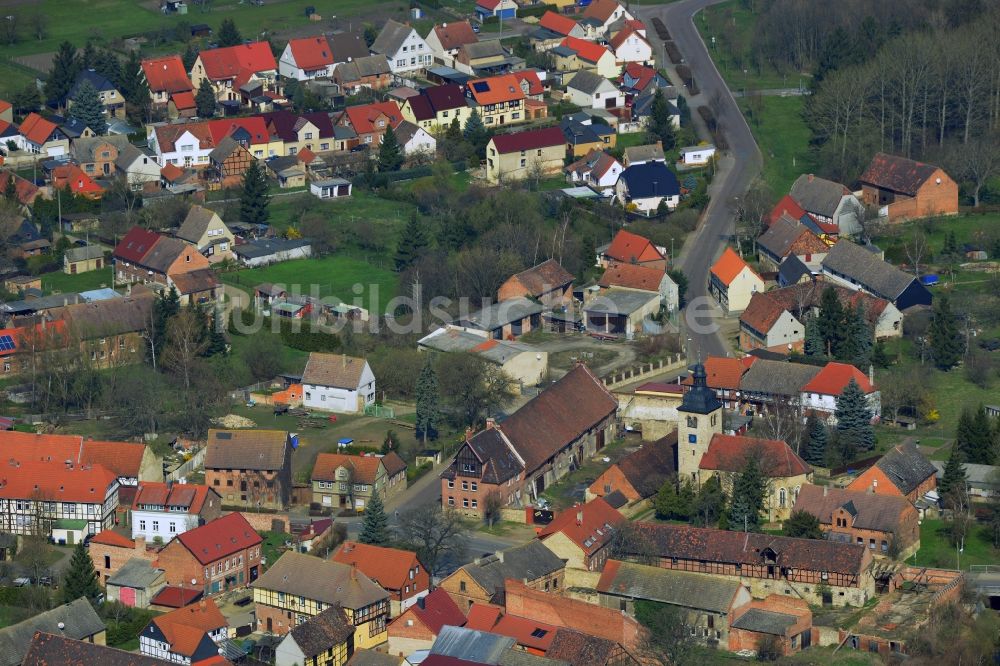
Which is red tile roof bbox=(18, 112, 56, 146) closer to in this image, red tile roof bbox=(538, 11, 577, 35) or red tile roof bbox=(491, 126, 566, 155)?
red tile roof bbox=(491, 126, 566, 155)

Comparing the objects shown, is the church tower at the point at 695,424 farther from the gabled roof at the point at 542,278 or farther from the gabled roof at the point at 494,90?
the gabled roof at the point at 494,90

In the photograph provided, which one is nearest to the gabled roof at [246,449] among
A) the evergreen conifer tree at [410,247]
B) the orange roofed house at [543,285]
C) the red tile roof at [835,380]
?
the orange roofed house at [543,285]

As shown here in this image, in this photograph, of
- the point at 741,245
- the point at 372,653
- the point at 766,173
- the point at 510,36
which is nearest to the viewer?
the point at 372,653

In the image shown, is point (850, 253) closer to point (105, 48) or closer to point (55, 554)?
point (55, 554)

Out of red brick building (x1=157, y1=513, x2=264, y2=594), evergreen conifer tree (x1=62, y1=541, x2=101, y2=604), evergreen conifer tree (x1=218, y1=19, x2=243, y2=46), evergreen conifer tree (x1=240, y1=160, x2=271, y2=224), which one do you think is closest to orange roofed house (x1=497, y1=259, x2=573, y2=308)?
evergreen conifer tree (x1=240, y1=160, x2=271, y2=224)

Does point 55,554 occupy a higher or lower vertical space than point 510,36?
lower

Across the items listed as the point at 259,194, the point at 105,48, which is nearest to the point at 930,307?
the point at 259,194

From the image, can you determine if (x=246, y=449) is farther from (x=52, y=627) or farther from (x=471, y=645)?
(x=471, y=645)
